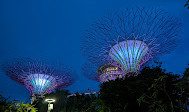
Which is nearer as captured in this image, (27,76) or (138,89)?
(138,89)

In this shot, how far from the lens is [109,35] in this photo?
2156 centimetres

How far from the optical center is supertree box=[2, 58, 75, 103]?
110 ft

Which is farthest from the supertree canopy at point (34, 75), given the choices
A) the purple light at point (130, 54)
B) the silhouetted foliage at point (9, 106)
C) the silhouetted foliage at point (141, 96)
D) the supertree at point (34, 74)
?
the silhouetted foliage at point (141, 96)

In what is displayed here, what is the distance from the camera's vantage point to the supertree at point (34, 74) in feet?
110

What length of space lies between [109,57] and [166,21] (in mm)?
8922

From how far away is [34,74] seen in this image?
3469cm

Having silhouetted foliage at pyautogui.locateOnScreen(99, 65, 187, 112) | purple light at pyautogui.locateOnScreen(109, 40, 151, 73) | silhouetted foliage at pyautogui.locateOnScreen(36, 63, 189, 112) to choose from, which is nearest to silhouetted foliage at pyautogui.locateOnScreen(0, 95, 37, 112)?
silhouetted foliage at pyautogui.locateOnScreen(36, 63, 189, 112)

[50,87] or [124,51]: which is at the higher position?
[124,51]

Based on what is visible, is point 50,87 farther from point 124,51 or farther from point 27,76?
point 124,51

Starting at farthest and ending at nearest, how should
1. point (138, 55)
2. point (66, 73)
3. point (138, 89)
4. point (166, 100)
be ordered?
point (66, 73) → point (138, 55) → point (138, 89) → point (166, 100)

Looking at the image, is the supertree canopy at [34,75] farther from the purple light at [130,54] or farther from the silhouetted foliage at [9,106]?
the silhouetted foliage at [9,106]

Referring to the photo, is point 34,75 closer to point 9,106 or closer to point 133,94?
point 9,106

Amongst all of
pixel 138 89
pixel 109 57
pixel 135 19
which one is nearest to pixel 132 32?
pixel 135 19

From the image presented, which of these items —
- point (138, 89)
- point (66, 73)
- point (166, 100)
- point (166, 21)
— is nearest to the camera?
point (166, 100)
